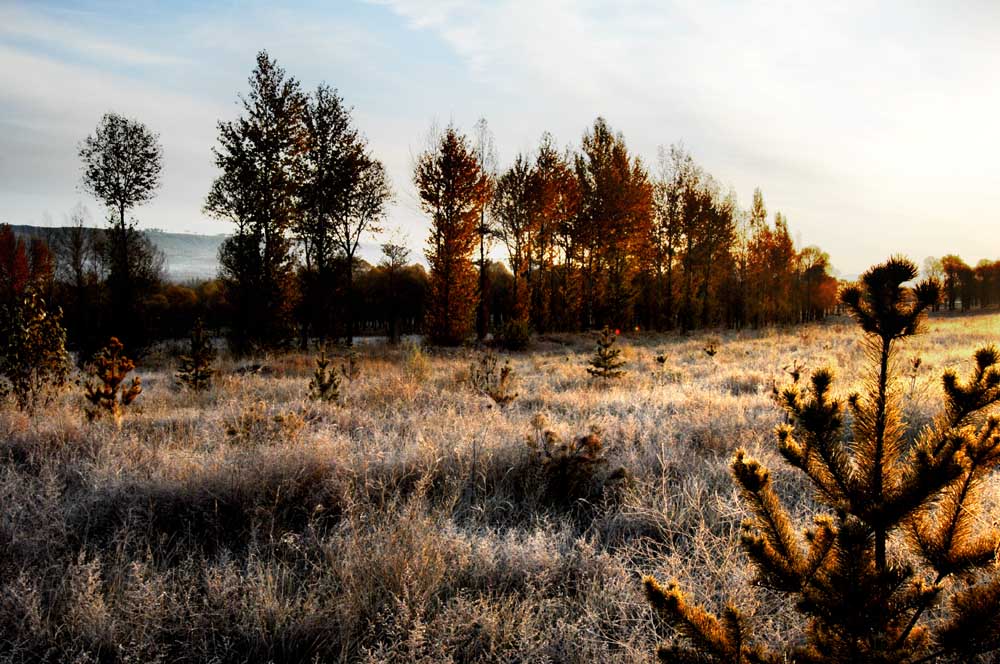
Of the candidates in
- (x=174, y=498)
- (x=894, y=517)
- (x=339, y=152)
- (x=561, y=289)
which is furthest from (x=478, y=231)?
(x=894, y=517)

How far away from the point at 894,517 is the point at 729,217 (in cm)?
3258

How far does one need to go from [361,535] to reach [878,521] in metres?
2.56

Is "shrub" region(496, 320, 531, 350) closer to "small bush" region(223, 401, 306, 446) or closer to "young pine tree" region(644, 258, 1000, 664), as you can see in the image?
"small bush" region(223, 401, 306, 446)

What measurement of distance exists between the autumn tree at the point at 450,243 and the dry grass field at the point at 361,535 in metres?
13.1

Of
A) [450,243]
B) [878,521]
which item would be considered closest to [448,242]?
[450,243]

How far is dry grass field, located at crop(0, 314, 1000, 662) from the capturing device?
2178mm

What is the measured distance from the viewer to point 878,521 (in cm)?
129

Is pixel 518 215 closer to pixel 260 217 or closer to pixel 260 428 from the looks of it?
pixel 260 217

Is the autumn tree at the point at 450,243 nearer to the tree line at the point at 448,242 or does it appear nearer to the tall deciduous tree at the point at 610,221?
the tree line at the point at 448,242

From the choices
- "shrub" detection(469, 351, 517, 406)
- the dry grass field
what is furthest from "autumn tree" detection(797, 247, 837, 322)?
the dry grass field

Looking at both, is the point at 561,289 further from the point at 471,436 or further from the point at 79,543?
the point at 79,543

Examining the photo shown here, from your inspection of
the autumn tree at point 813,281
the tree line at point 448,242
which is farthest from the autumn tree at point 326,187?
the autumn tree at point 813,281

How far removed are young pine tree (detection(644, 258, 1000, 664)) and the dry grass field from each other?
14cm

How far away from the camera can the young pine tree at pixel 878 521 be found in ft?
4.11
